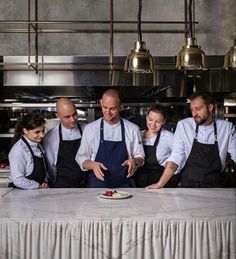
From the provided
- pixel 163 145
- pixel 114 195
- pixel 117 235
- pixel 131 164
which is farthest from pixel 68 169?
pixel 117 235

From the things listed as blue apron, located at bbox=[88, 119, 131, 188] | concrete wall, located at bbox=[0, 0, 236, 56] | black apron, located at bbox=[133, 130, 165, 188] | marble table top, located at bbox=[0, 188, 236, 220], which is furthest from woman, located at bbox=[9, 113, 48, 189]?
concrete wall, located at bbox=[0, 0, 236, 56]

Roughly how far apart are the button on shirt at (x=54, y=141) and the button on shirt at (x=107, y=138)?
27cm

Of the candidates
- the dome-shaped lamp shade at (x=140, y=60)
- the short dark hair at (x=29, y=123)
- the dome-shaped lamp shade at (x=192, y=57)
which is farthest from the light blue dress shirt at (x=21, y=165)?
the dome-shaped lamp shade at (x=192, y=57)

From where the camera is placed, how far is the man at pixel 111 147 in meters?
3.33

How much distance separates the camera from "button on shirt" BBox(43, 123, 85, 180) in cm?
360

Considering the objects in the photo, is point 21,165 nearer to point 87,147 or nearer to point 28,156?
point 28,156

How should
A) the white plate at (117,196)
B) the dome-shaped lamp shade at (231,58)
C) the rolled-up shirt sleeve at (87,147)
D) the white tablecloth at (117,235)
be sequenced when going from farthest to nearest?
the rolled-up shirt sleeve at (87,147)
the dome-shaped lamp shade at (231,58)
the white plate at (117,196)
the white tablecloth at (117,235)

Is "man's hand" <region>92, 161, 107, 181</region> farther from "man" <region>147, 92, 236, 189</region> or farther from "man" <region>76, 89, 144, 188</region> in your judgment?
"man" <region>147, 92, 236, 189</region>

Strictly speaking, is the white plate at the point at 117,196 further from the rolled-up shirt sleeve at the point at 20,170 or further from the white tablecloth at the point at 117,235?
the rolled-up shirt sleeve at the point at 20,170

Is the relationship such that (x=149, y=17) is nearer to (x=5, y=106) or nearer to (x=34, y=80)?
(x=34, y=80)

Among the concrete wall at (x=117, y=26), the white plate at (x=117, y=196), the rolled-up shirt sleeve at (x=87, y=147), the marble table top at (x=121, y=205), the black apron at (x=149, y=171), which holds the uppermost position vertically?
the concrete wall at (x=117, y=26)

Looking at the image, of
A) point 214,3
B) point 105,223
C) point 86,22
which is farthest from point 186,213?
point 214,3

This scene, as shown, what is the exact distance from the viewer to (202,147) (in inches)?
132

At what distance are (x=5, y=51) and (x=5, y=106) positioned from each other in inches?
48.5
